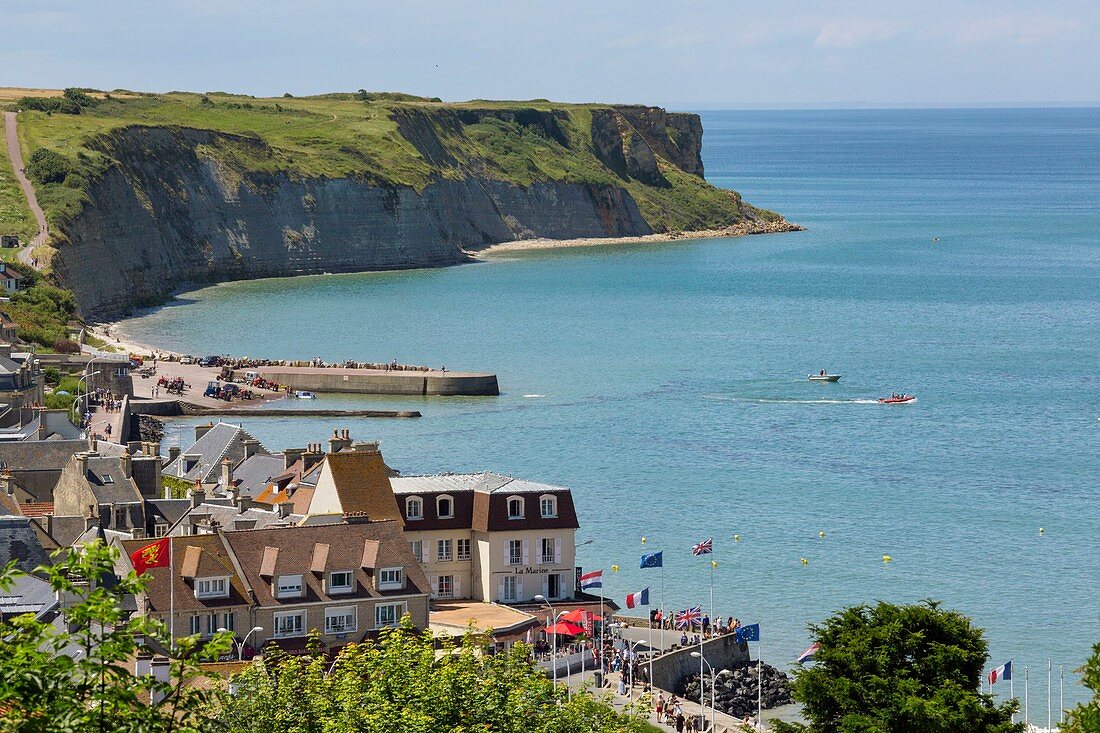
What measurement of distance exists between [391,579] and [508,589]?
8.49m

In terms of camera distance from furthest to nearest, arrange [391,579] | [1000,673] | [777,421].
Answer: [777,421] → [1000,673] → [391,579]

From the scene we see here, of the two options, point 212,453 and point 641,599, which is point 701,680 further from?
point 212,453

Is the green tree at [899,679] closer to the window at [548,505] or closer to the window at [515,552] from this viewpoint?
the window at [515,552]

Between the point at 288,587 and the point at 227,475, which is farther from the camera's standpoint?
the point at 227,475

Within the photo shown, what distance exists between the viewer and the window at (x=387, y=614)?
40938 mm

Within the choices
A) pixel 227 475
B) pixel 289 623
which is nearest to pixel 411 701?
pixel 289 623

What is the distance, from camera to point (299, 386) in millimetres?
113938

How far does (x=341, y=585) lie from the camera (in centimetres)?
4078

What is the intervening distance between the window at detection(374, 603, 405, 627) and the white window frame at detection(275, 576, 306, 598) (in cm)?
164

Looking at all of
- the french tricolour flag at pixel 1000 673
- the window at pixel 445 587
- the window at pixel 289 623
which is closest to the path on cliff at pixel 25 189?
the window at pixel 445 587

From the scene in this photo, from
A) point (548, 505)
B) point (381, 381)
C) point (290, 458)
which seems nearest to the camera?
point (548, 505)

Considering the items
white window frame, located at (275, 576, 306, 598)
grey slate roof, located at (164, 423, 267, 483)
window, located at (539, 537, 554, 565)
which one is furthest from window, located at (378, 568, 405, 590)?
grey slate roof, located at (164, 423, 267, 483)

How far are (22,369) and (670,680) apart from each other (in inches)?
1638

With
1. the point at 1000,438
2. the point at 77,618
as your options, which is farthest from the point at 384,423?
the point at 77,618
